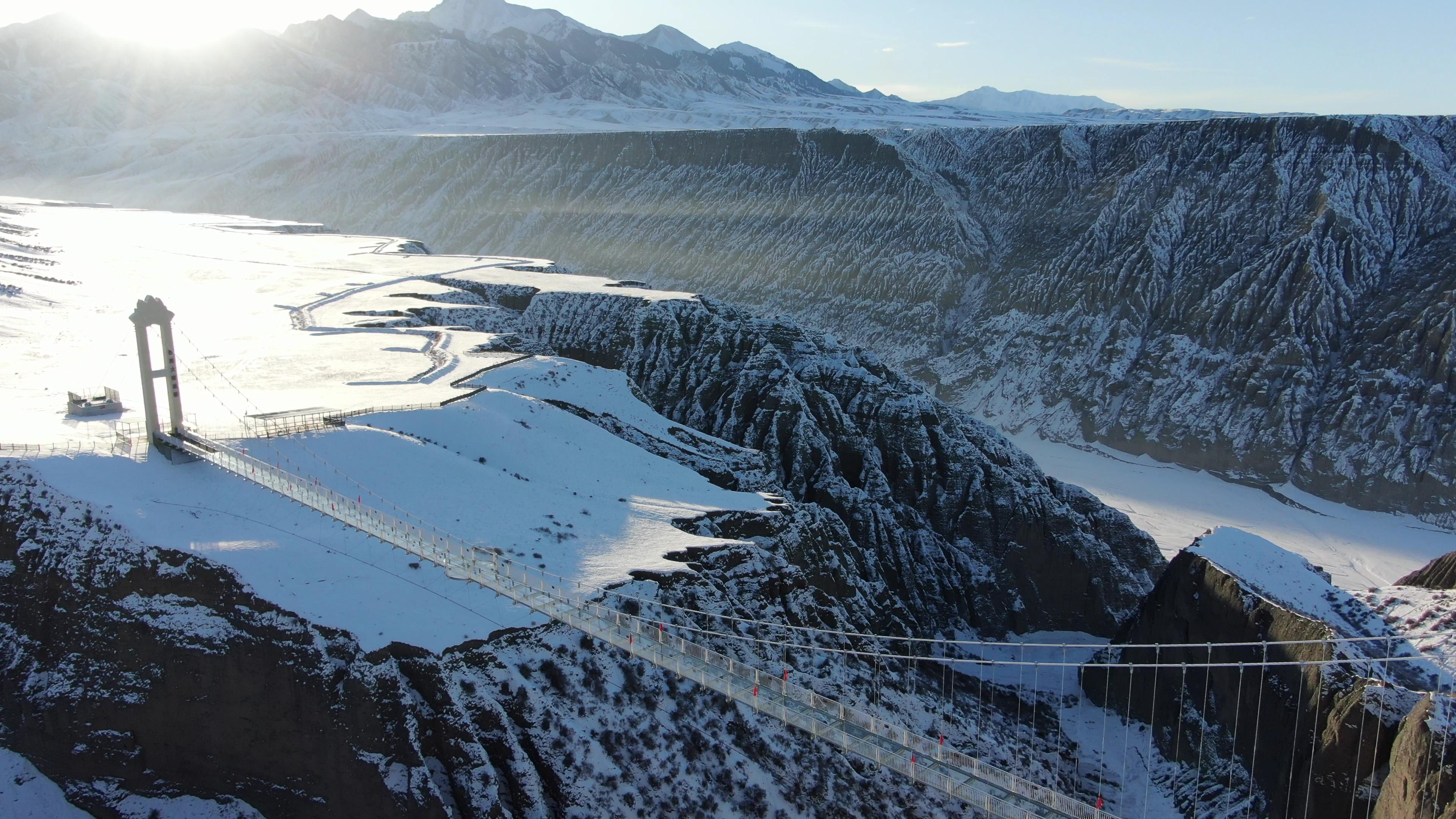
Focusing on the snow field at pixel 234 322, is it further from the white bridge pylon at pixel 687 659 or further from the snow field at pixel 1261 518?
the snow field at pixel 1261 518

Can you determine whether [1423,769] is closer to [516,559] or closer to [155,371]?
[516,559]

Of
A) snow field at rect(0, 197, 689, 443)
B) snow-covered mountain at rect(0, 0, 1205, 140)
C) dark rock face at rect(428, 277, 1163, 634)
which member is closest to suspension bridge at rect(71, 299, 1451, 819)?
snow field at rect(0, 197, 689, 443)

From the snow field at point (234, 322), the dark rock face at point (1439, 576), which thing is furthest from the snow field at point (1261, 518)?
the snow field at point (234, 322)

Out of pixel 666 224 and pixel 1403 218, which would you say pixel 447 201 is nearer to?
pixel 666 224

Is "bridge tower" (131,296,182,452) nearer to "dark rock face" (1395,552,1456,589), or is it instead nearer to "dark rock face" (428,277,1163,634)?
"dark rock face" (428,277,1163,634)

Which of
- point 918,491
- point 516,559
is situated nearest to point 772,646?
point 516,559

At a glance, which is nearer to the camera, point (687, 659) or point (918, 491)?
point (687, 659)

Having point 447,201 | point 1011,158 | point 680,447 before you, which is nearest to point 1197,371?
point 1011,158
